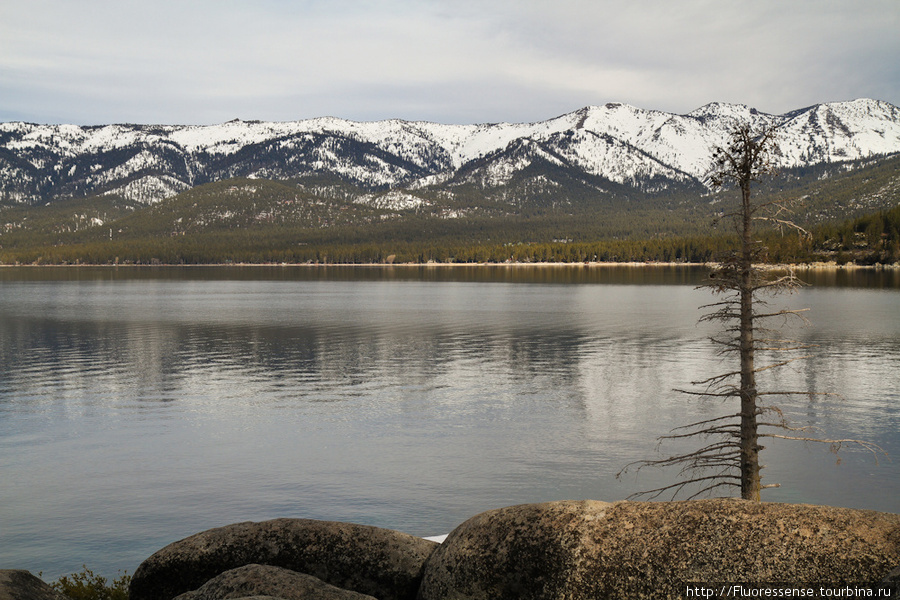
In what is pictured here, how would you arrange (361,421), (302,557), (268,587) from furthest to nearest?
(361,421)
(302,557)
(268,587)

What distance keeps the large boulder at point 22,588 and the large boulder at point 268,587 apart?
8.12 ft

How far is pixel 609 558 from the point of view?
1034 centimetres

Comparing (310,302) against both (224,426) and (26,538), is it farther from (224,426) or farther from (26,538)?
(26,538)

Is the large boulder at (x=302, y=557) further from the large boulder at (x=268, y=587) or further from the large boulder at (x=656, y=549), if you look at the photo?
the large boulder at (x=656, y=549)

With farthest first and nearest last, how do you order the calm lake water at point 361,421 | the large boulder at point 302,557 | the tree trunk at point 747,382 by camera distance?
the calm lake water at point 361,421 → the tree trunk at point 747,382 → the large boulder at point 302,557

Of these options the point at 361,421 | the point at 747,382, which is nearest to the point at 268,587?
the point at 747,382

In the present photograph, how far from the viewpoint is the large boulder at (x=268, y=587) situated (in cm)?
1120

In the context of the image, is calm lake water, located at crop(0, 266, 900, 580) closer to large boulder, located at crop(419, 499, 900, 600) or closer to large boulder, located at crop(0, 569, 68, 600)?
large boulder, located at crop(0, 569, 68, 600)

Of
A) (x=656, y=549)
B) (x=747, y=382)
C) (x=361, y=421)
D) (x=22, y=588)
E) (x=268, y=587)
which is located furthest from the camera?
(x=361, y=421)

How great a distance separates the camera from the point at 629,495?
28.0 metres

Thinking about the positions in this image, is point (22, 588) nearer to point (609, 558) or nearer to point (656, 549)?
point (609, 558)

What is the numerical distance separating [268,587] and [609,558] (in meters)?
5.17

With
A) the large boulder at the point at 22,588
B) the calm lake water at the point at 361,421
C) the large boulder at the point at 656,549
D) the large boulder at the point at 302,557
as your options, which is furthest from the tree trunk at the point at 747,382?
the large boulder at the point at 22,588

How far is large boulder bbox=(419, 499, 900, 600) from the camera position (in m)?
9.70
